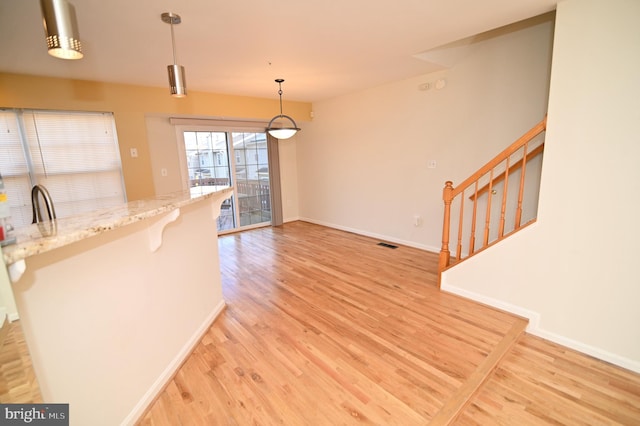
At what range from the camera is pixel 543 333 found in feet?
7.61

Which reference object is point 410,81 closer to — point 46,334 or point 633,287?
point 633,287

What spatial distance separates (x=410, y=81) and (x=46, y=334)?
4444 millimetres

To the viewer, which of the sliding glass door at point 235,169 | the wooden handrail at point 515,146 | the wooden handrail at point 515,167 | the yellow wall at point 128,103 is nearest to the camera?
the wooden handrail at point 515,146

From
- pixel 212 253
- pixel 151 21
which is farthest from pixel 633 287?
pixel 151 21

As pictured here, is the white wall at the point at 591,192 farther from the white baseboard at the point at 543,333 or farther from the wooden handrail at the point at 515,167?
the wooden handrail at the point at 515,167

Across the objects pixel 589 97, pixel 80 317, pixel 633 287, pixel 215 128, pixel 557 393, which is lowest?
pixel 557 393

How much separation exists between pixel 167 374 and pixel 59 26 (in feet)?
6.59

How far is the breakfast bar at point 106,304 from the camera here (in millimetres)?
1098

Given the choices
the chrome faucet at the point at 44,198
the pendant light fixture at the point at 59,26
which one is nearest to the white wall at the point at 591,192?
the pendant light fixture at the point at 59,26

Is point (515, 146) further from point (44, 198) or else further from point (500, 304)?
point (44, 198)

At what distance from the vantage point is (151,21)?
209 centimetres

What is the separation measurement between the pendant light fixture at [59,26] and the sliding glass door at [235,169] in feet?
12.4

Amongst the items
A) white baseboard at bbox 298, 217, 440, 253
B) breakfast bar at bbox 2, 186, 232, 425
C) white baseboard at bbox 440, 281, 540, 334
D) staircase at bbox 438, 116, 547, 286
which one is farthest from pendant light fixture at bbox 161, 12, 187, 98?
white baseboard at bbox 298, 217, 440, 253

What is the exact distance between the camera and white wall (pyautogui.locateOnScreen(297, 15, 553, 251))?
3113 mm
